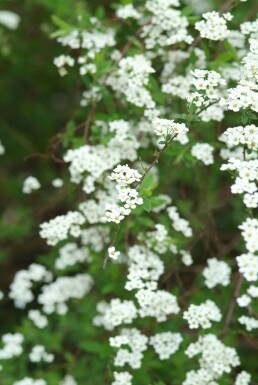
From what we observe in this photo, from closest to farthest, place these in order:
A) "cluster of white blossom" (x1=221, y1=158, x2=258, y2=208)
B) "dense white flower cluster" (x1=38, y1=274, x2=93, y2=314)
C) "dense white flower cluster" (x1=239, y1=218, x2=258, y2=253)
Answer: "dense white flower cluster" (x1=239, y1=218, x2=258, y2=253) < "cluster of white blossom" (x1=221, y1=158, x2=258, y2=208) < "dense white flower cluster" (x1=38, y1=274, x2=93, y2=314)

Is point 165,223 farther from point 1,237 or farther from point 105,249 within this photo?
point 1,237

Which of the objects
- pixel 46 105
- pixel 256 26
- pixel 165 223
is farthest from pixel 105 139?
pixel 46 105

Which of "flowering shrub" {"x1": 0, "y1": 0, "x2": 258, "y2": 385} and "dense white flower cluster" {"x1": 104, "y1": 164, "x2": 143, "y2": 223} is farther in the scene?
"flowering shrub" {"x1": 0, "y1": 0, "x2": 258, "y2": 385}

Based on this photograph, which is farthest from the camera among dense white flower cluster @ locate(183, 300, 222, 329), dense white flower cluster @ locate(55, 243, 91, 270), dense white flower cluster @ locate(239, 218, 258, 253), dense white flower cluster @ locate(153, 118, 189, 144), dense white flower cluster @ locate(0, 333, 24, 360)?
dense white flower cluster @ locate(55, 243, 91, 270)

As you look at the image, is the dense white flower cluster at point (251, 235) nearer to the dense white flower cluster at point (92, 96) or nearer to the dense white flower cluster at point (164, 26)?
the dense white flower cluster at point (164, 26)

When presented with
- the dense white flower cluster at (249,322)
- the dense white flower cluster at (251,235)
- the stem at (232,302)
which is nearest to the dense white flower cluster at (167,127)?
the dense white flower cluster at (251,235)

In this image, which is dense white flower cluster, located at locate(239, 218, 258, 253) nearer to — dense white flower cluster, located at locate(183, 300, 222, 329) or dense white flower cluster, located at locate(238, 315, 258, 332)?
dense white flower cluster, located at locate(183, 300, 222, 329)

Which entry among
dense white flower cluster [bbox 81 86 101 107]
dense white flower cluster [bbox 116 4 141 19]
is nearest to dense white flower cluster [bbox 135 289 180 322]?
dense white flower cluster [bbox 81 86 101 107]

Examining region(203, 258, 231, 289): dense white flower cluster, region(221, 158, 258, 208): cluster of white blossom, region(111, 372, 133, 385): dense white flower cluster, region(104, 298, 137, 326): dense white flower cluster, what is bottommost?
region(111, 372, 133, 385): dense white flower cluster

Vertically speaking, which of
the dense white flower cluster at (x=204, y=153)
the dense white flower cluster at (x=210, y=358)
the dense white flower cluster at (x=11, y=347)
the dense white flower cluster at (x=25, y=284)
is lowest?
the dense white flower cluster at (x=210, y=358)
